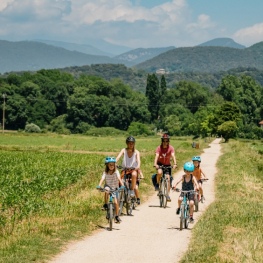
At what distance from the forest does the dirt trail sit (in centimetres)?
9168

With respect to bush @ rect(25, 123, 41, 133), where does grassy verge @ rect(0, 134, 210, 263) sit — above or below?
below

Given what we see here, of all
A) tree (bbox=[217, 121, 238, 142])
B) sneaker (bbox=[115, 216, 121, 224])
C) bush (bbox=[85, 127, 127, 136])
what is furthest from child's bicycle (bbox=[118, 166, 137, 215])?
bush (bbox=[85, 127, 127, 136])

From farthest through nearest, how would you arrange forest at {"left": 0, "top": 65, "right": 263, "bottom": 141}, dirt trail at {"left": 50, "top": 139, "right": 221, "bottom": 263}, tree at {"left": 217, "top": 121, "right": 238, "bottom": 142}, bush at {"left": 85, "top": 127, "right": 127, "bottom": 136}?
forest at {"left": 0, "top": 65, "right": 263, "bottom": 141}, bush at {"left": 85, "top": 127, "right": 127, "bottom": 136}, tree at {"left": 217, "top": 121, "right": 238, "bottom": 142}, dirt trail at {"left": 50, "top": 139, "right": 221, "bottom": 263}

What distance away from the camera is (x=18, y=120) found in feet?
391

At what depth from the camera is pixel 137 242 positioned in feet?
38.0

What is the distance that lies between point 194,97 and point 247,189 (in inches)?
4997

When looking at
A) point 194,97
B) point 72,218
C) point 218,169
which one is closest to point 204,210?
point 72,218

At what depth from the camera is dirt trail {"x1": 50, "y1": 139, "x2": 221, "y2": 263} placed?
1023 centimetres

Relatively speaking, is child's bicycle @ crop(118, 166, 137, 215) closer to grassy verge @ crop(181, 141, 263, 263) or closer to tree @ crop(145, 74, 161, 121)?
grassy verge @ crop(181, 141, 263, 263)

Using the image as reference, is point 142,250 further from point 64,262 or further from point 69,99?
point 69,99

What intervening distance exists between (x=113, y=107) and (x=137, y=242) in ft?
384

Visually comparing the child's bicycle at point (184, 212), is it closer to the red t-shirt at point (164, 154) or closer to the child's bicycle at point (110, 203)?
the child's bicycle at point (110, 203)

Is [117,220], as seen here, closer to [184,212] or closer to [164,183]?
[184,212]

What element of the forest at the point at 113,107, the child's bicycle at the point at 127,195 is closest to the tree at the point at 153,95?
the forest at the point at 113,107
